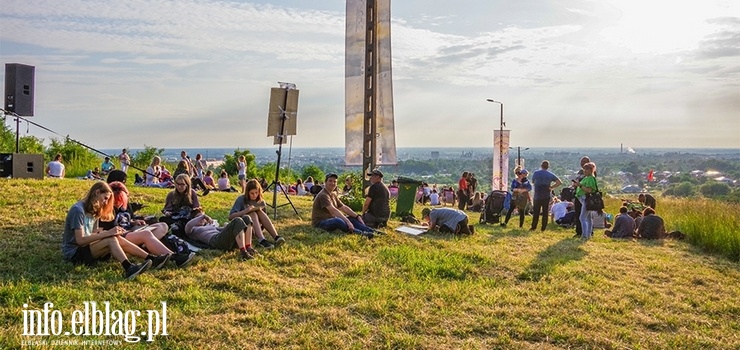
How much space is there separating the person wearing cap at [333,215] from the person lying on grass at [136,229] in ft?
10.3

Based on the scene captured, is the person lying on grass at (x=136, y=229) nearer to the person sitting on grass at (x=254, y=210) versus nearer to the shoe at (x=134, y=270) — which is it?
the shoe at (x=134, y=270)

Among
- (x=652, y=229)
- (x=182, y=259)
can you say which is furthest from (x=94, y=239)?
(x=652, y=229)

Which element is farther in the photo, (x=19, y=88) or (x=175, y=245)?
(x=19, y=88)

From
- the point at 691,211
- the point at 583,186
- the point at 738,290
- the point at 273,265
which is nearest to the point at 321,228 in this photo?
the point at 273,265

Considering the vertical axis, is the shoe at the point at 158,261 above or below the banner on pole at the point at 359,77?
below

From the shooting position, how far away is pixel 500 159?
73.9ft

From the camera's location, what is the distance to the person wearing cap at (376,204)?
11.1 meters

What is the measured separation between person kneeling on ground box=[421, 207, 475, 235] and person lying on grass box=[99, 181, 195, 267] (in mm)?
5234

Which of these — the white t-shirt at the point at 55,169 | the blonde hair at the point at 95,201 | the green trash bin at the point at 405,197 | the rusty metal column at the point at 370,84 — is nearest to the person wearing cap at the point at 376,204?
the green trash bin at the point at 405,197

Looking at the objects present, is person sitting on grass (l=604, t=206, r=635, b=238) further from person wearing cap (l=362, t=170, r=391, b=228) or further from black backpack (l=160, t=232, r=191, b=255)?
black backpack (l=160, t=232, r=191, b=255)

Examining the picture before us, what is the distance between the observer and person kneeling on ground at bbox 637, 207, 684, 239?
12.5 metres

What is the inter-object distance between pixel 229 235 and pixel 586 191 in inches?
283

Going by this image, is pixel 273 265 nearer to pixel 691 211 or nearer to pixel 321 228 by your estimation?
pixel 321 228

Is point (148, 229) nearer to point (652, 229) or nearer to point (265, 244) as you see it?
A: point (265, 244)
